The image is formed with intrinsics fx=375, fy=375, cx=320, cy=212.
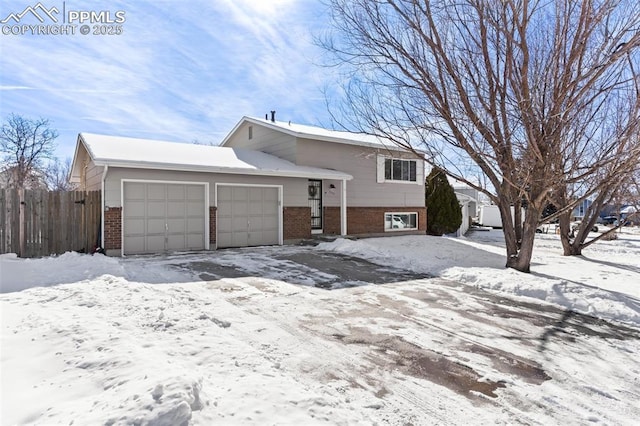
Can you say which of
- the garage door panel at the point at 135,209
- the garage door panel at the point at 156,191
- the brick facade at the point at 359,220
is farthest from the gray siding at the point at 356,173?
the garage door panel at the point at 135,209

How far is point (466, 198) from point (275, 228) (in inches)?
827

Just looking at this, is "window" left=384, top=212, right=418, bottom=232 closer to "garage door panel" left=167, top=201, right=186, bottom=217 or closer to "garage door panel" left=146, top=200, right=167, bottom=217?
"garage door panel" left=167, top=201, right=186, bottom=217

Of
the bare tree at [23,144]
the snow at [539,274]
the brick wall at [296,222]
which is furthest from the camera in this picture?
the bare tree at [23,144]

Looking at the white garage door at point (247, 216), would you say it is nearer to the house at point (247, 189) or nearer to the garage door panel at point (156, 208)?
the house at point (247, 189)

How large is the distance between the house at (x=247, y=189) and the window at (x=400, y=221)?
48 mm

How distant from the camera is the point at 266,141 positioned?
16.2 m

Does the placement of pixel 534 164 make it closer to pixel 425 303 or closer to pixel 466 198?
pixel 425 303

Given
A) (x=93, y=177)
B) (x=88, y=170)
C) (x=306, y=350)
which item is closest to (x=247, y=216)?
(x=93, y=177)

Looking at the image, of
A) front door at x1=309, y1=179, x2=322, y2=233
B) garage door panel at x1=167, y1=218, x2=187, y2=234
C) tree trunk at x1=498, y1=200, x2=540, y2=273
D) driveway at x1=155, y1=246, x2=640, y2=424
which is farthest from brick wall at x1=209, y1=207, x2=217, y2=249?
tree trunk at x1=498, y1=200, x2=540, y2=273

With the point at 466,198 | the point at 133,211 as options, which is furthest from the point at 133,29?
the point at 466,198

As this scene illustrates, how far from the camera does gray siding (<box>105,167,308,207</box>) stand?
10281 mm

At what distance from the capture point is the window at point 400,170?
16.9 metres

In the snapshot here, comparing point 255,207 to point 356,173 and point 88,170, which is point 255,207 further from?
point 88,170

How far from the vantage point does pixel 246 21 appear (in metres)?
9.36
